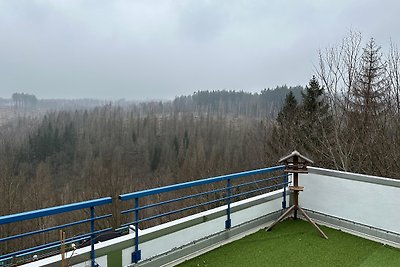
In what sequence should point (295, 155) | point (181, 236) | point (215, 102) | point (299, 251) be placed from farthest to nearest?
point (215, 102) < point (295, 155) < point (299, 251) < point (181, 236)

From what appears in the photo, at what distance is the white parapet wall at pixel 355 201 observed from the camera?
368cm

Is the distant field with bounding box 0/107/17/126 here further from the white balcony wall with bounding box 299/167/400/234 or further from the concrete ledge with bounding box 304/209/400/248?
the concrete ledge with bounding box 304/209/400/248

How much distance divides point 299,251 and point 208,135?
36837 mm

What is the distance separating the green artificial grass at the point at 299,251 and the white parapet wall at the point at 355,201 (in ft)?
0.66

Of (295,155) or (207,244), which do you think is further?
(295,155)

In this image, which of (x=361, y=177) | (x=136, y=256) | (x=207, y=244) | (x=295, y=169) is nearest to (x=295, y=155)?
(x=295, y=169)

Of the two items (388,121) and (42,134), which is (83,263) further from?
(42,134)

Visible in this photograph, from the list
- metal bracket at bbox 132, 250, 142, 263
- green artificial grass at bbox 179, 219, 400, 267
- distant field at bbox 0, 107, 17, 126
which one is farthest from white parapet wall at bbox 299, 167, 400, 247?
distant field at bbox 0, 107, 17, 126

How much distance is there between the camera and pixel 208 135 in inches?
1585

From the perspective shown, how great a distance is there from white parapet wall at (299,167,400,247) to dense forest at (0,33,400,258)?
4.47m

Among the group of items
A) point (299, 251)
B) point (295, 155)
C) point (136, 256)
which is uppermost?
point (295, 155)

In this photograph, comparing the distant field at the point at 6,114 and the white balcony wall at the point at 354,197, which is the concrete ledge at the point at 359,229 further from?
the distant field at the point at 6,114

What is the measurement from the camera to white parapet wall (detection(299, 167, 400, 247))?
3678 mm

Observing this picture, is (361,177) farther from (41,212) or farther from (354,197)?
(41,212)
